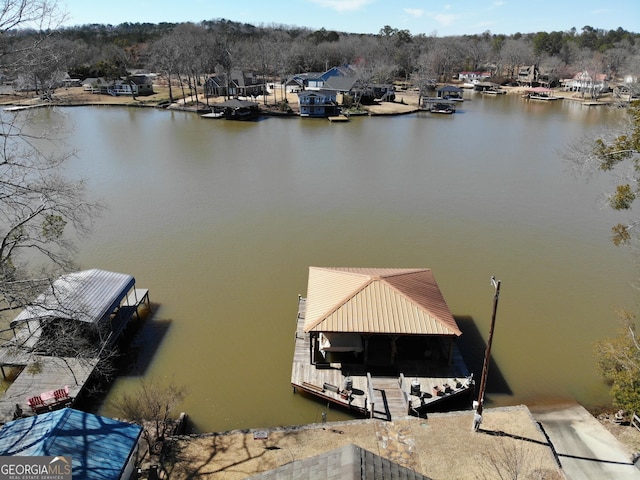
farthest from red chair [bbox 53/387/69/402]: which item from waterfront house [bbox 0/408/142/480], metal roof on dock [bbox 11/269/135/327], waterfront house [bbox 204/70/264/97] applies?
waterfront house [bbox 204/70/264/97]

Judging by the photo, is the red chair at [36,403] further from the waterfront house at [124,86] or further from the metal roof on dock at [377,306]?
the waterfront house at [124,86]

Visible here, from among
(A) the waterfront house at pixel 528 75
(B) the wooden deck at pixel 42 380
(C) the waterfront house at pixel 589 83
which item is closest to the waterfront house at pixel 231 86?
(B) the wooden deck at pixel 42 380

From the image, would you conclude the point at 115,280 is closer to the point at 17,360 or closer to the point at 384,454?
the point at 17,360

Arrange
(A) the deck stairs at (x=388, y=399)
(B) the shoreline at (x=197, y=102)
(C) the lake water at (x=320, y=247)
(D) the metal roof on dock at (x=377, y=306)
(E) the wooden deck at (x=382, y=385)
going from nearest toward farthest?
(A) the deck stairs at (x=388, y=399)
(E) the wooden deck at (x=382, y=385)
(D) the metal roof on dock at (x=377, y=306)
(C) the lake water at (x=320, y=247)
(B) the shoreline at (x=197, y=102)

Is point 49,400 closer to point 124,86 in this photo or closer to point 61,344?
point 61,344

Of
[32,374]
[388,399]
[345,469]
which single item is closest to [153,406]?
[32,374]

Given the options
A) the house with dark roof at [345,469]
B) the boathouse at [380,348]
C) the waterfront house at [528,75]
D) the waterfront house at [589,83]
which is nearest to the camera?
the house with dark roof at [345,469]
